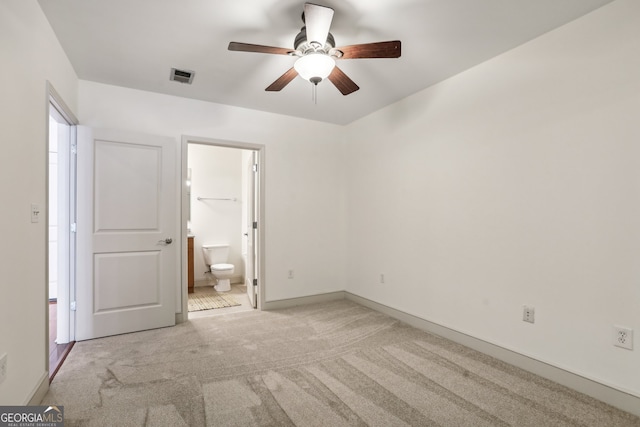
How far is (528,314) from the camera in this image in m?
2.44

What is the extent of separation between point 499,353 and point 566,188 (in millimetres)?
1403

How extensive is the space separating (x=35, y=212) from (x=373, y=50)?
7.78ft

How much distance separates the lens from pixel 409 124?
3.53 meters

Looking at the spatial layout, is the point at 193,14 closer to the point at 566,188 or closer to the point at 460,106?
the point at 460,106

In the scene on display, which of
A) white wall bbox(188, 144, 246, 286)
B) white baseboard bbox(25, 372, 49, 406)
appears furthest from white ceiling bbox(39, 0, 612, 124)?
white baseboard bbox(25, 372, 49, 406)

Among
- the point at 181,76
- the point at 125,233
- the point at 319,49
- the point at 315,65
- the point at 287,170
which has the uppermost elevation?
the point at 181,76

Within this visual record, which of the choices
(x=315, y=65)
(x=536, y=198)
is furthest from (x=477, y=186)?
(x=315, y=65)

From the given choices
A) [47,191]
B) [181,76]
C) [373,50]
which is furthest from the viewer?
[181,76]

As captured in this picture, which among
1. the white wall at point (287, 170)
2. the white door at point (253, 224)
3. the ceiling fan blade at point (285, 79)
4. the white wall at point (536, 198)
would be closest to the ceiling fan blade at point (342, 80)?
the ceiling fan blade at point (285, 79)

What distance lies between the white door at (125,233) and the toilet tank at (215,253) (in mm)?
1818

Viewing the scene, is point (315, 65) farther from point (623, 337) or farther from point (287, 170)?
point (623, 337)

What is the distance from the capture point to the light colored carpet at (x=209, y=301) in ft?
13.9

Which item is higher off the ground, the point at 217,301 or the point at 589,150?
the point at 589,150

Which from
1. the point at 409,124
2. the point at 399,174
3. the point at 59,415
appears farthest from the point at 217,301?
the point at 409,124
